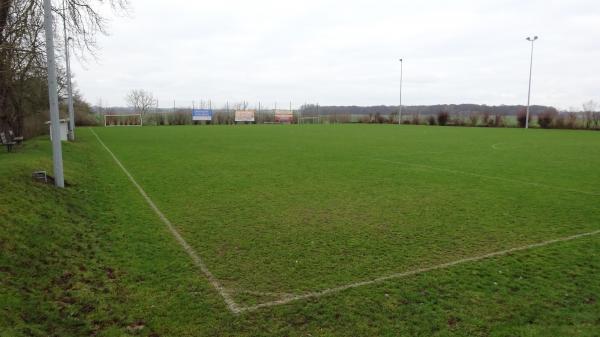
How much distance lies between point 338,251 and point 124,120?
5078 cm

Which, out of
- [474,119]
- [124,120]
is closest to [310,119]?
[474,119]

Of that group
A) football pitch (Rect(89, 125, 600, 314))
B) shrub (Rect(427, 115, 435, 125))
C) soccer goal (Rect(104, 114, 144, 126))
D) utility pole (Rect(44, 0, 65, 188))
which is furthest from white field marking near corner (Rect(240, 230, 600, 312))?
soccer goal (Rect(104, 114, 144, 126))

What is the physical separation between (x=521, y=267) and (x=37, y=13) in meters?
12.9

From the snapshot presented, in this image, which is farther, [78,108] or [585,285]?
[78,108]

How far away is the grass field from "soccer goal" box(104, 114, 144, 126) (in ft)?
139

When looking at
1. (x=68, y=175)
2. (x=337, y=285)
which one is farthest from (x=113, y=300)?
(x=68, y=175)

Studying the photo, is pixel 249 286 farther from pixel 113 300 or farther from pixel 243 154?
pixel 243 154

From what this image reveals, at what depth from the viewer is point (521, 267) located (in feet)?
15.7

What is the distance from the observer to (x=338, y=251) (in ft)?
17.4

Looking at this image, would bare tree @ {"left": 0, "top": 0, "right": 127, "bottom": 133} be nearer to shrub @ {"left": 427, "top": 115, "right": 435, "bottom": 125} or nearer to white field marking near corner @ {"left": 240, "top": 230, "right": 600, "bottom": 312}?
white field marking near corner @ {"left": 240, "top": 230, "right": 600, "bottom": 312}

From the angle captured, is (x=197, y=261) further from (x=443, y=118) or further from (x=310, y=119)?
(x=310, y=119)

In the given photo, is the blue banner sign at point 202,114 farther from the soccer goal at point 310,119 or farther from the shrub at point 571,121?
the shrub at point 571,121

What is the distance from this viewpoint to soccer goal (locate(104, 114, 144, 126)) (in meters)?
50.5

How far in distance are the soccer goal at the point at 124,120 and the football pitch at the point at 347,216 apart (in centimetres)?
3995
